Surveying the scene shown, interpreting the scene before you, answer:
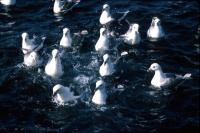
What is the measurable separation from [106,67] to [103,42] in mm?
2197

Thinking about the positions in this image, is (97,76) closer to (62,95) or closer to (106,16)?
(62,95)

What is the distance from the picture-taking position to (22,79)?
2248cm

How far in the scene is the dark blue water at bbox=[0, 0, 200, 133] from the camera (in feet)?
64.8

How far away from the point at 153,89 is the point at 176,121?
223 centimetres

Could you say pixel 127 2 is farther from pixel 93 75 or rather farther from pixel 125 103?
pixel 125 103

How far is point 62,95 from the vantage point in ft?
67.9

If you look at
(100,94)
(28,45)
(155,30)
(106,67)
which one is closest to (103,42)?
(106,67)

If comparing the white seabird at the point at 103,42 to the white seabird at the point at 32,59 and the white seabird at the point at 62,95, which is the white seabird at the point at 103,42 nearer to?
the white seabird at the point at 32,59

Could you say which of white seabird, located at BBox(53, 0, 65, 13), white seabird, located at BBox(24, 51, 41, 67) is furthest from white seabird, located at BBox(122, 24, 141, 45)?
white seabird, located at BBox(53, 0, 65, 13)

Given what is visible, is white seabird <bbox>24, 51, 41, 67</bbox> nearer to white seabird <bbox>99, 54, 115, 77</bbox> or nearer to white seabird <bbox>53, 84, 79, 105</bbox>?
white seabird <bbox>53, 84, 79, 105</bbox>

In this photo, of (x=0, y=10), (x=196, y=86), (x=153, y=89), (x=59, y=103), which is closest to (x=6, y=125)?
(x=59, y=103)

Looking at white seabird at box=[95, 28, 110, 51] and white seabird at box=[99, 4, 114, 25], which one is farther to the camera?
white seabird at box=[99, 4, 114, 25]

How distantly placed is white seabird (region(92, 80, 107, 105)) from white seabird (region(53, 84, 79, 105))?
93 centimetres

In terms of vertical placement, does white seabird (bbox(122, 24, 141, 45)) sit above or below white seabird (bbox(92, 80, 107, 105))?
above
